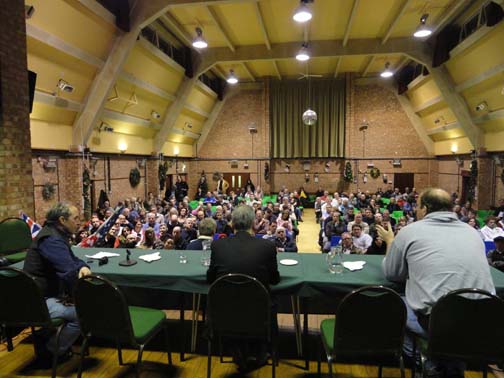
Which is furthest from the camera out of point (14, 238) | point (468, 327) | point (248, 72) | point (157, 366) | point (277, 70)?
point (248, 72)

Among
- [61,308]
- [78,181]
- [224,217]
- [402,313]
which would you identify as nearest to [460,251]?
[402,313]

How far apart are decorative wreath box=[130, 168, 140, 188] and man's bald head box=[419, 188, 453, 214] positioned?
11749 mm

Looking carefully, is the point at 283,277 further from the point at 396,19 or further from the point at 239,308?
the point at 396,19

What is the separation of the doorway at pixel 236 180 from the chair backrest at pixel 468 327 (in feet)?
54.0

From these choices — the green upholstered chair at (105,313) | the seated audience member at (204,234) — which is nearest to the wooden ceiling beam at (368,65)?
the seated audience member at (204,234)

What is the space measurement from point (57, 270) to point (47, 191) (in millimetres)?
7056

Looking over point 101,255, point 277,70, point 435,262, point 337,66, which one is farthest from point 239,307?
point 337,66

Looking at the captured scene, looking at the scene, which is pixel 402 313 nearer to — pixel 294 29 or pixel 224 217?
pixel 224 217

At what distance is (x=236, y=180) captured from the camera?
18.6 meters

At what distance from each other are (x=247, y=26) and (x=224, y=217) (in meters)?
5.94

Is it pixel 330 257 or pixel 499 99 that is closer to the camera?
pixel 330 257

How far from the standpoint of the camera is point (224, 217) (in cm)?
910

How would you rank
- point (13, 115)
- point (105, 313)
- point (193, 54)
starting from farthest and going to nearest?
1. point (193, 54)
2. point (13, 115)
3. point (105, 313)

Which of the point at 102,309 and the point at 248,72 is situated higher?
the point at 248,72
